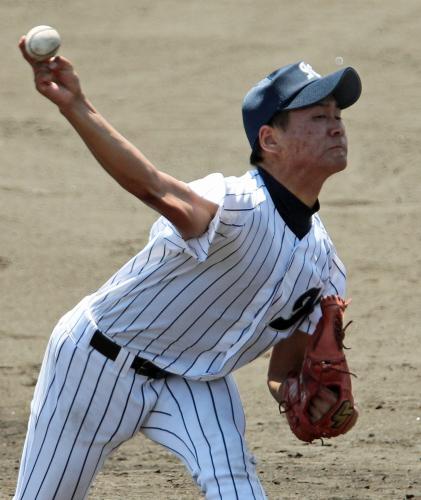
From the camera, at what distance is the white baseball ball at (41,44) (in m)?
3.12

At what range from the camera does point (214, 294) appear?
3652 mm

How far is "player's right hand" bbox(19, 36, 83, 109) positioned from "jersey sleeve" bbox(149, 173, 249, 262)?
47cm

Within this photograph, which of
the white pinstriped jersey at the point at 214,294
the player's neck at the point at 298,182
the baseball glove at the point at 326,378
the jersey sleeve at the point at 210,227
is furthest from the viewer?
the baseball glove at the point at 326,378

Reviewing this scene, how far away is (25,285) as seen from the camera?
25.2 ft

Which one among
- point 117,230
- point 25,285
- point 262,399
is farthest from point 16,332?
point 262,399

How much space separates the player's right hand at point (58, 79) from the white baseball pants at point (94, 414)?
2.85 feet

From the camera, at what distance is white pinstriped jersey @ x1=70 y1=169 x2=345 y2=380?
11.8ft

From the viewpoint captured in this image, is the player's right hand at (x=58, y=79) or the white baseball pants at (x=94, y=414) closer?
the player's right hand at (x=58, y=79)

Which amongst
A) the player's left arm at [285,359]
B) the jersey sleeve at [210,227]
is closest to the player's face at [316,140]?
the jersey sleeve at [210,227]

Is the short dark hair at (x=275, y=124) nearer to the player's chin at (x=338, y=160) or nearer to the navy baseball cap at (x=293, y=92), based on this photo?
the navy baseball cap at (x=293, y=92)

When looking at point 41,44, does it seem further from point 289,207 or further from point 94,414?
point 94,414

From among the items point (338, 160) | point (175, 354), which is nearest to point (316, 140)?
point (338, 160)

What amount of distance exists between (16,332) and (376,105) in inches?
118

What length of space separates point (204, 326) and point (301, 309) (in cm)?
31
